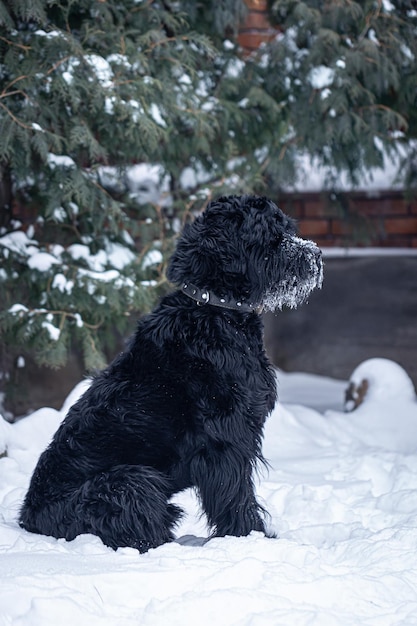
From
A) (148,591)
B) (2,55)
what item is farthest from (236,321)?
(2,55)

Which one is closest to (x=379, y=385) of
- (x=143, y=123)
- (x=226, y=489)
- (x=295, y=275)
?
(x=143, y=123)

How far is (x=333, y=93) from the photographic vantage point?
5.59m

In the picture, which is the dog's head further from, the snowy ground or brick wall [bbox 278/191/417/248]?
brick wall [bbox 278/191/417/248]

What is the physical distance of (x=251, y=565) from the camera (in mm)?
2670

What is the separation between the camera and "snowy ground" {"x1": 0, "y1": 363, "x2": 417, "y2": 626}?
2.38 metres

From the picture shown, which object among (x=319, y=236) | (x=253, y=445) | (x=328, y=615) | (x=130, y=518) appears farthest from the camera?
(x=319, y=236)

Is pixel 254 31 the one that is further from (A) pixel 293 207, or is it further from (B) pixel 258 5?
(A) pixel 293 207

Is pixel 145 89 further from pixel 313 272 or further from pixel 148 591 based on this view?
pixel 148 591

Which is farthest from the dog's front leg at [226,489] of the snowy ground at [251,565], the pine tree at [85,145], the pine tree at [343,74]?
the pine tree at [343,74]

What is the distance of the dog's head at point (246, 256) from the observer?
314cm

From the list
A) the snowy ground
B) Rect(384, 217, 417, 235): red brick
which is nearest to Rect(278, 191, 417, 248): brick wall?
Rect(384, 217, 417, 235): red brick

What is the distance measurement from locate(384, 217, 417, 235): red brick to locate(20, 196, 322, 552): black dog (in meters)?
4.35

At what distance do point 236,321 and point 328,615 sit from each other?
121 centimetres

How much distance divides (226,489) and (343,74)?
3571mm
